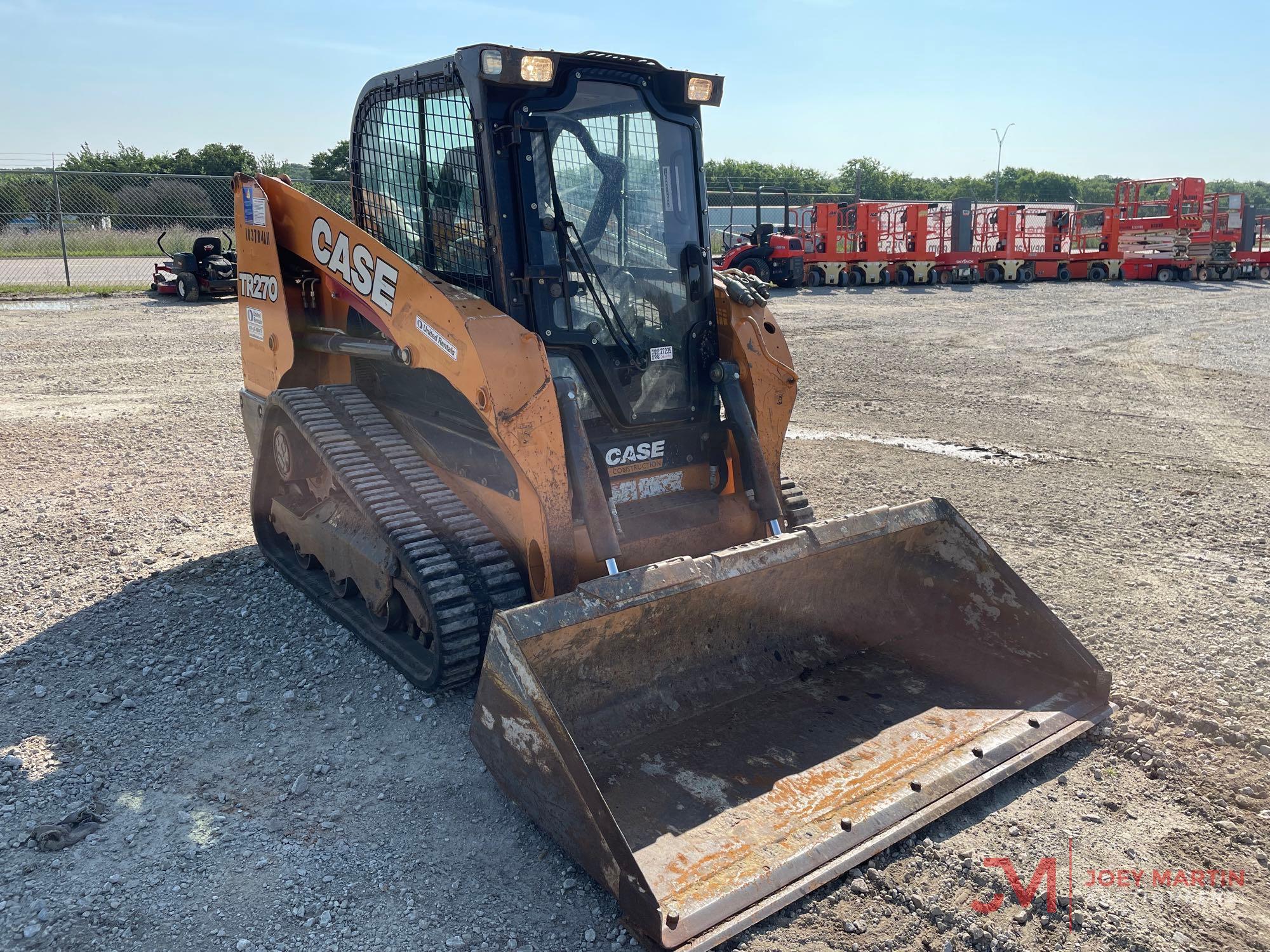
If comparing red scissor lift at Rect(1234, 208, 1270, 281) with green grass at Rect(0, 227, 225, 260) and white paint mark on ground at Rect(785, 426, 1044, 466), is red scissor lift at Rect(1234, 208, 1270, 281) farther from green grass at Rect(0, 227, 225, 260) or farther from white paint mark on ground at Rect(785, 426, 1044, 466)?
green grass at Rect(0, 227, 225, 260)

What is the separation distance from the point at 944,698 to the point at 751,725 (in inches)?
31.3

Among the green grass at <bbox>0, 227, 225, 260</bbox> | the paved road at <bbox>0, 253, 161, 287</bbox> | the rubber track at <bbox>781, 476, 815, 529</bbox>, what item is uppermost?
the green grass at <bbox>0, 227, 225, 260</bbox>

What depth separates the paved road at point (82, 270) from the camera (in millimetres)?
19734

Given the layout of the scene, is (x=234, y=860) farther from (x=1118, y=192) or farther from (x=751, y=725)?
(x=1118, y=192)

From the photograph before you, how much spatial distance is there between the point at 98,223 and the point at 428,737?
20.7 m

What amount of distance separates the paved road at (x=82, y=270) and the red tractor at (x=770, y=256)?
12669 mm

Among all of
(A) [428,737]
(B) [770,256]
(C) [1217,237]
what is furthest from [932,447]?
(C) [1217,237]

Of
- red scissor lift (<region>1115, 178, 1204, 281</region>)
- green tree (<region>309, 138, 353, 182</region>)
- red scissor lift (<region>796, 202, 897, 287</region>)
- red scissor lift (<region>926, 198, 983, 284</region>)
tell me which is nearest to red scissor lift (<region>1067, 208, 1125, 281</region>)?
red scissor lift (<region>1115, 178, 1204, 281</region>)

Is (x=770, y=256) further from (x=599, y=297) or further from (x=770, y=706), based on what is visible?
(x=770, y=706)

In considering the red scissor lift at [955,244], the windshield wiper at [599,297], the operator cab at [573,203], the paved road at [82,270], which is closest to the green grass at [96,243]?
the paved road at [82,270]

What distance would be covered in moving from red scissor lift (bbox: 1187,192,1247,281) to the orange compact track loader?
2648cm

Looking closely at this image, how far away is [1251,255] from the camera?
92.3 ft

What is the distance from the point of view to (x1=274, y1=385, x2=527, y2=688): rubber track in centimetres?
390

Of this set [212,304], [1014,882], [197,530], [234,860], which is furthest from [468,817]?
[212,304]
